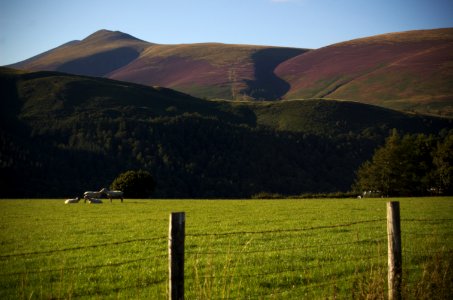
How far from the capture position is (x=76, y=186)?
115562mm

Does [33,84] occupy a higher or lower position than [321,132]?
higher

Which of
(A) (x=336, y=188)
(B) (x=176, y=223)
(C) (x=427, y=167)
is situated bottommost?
(A) (x=336, y=188)

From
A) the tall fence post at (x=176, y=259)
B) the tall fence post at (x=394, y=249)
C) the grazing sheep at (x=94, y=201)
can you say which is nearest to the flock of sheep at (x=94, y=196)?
the grazing sheep at (x=94, y=201)

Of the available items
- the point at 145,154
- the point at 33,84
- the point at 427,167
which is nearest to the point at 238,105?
the point at 145,154

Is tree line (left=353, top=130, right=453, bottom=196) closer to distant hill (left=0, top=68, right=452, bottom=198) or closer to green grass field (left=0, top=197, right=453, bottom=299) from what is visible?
distant hill (left=0, top=68, right=452, bottom=198)

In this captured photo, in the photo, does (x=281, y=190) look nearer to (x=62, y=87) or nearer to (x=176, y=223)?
(x=62, y=87)

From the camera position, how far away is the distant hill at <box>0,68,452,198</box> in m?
123

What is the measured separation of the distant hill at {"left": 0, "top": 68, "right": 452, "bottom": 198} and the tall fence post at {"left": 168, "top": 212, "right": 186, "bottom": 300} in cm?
10535

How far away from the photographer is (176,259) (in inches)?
275

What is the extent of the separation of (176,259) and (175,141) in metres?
140

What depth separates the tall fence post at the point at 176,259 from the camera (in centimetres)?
693

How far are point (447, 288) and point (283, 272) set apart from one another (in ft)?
15.4

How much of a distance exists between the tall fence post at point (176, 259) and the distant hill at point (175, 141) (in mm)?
105354

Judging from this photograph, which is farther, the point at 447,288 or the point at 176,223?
the point at 447,288
